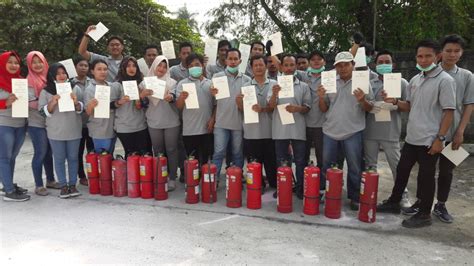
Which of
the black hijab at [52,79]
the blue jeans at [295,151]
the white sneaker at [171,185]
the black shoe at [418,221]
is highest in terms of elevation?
the black hijab at [52,79]

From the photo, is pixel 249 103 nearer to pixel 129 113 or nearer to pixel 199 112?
pixel 199 112

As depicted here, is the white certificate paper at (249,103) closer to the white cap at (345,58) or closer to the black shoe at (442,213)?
the white cap at (345,58)

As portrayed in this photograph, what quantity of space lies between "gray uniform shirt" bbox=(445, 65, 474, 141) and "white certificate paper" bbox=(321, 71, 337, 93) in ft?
3.79

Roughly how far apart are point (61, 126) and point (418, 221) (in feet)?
13.9

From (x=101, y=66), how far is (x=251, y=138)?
210 cm

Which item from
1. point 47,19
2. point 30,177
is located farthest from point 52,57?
point 30,177

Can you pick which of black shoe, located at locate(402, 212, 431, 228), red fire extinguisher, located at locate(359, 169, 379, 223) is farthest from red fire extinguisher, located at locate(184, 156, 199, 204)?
black shoe, located at locate(402, 212, 431, 228)

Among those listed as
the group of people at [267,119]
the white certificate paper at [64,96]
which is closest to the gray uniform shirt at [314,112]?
the group of people at [267,119]

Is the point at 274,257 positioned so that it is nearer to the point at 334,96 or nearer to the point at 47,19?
the point at 334,96

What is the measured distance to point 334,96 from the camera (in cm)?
402

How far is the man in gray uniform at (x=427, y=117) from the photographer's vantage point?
349 cm

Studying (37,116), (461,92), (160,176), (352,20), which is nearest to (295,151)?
(160,176)

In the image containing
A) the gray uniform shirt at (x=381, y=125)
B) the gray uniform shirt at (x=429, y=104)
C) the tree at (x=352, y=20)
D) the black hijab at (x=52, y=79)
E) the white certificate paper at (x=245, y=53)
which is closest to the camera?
the gray uniform shirt at (x=429, y=104)

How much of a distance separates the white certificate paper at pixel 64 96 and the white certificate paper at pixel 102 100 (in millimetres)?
295
